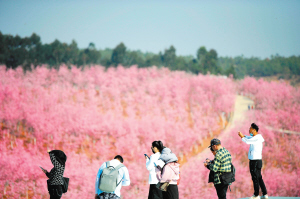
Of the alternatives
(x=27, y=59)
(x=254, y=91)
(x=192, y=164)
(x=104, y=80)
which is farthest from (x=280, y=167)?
(x=27, y=59)

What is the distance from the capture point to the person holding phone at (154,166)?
225 inches

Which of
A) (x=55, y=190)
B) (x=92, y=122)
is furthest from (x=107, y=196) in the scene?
(x=92, y=122)

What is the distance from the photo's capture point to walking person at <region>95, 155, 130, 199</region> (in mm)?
5098

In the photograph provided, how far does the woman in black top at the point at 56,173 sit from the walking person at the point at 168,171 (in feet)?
5.51

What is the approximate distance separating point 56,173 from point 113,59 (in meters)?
43.9

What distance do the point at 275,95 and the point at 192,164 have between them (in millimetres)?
17567

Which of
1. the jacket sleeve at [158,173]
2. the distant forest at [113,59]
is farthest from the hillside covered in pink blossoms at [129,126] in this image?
the jacket sleeve at [158,173]

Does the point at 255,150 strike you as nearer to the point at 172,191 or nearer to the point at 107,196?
the point at 172,191

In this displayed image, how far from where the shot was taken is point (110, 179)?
5.10 meters

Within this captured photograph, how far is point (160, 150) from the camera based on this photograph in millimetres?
5805

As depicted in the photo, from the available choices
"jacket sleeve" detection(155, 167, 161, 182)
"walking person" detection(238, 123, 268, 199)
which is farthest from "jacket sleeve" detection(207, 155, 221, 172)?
"walking person" detection(238, 123, 268, 199)

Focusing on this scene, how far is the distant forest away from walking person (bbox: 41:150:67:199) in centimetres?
3630

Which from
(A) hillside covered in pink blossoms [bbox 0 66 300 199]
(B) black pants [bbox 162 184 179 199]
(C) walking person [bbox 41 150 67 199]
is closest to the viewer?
(C) walking person [bbox 41 150 67 199]

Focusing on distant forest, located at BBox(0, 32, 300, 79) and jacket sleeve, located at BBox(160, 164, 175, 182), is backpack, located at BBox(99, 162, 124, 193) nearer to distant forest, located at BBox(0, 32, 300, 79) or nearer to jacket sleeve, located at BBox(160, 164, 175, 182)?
jacket sleeve, located at BBox(160, 164, 175, 182)
